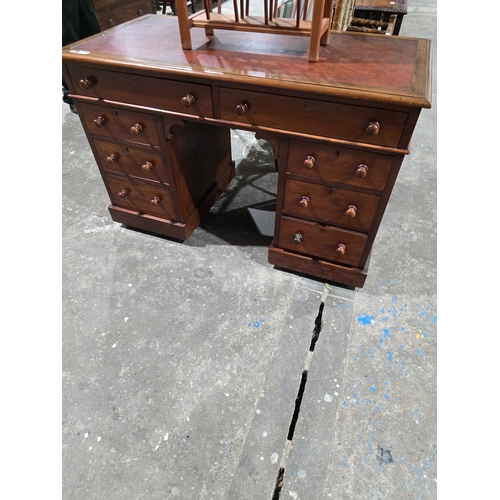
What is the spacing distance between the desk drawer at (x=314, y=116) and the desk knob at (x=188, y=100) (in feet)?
0.41

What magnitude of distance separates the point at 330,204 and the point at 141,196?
110 cm

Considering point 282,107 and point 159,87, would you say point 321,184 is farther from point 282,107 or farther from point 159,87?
point 159,87

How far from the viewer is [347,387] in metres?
1.45

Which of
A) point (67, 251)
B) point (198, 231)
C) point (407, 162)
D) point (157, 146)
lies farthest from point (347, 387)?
point (407, 162)

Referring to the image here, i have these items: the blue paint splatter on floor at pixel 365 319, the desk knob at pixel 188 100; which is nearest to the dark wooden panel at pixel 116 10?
the desk knob at pixel 188 100

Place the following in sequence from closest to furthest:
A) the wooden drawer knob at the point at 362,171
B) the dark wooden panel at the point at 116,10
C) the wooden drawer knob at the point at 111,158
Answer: the wooden drawer knob at the point at 362,171, the wooden drawer knob at the point at 111,158, the dark wooden panel at the point at 116,10

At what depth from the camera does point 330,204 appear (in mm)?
1530

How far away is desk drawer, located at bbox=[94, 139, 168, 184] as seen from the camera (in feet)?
5.74

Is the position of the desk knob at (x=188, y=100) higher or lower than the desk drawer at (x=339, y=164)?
higher

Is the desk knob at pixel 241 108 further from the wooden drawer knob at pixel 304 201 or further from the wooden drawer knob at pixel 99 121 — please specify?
the wooden drawer knob at pixel 99 121

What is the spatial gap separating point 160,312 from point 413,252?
4.92 feet

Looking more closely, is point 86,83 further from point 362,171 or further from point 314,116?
point 362,171

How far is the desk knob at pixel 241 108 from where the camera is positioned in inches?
52.1

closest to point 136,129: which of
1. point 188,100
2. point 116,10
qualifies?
point 188,100
